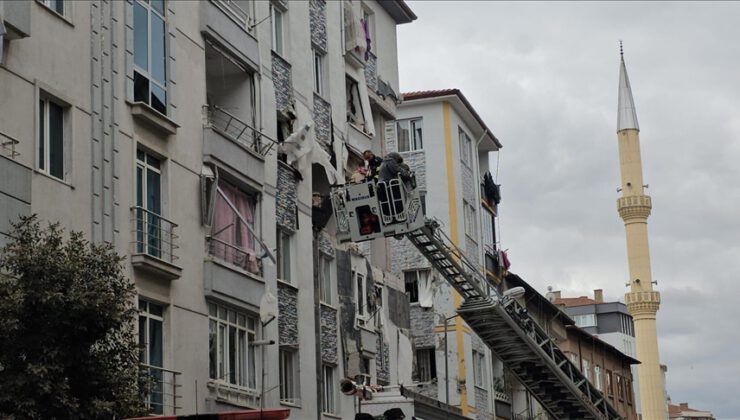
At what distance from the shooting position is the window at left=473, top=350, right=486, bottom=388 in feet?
179

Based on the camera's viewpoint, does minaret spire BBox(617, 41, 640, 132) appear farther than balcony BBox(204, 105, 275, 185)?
Yes

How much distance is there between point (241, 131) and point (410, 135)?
2318 centimetres

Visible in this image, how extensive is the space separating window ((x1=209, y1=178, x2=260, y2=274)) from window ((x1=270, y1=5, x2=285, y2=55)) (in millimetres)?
5095

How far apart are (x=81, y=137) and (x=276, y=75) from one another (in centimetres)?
1093

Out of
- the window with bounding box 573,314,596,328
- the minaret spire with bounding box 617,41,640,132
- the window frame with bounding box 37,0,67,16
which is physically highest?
the minaret spire with bounding box 617,41,640,132

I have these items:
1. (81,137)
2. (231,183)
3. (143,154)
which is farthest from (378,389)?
(81,137)

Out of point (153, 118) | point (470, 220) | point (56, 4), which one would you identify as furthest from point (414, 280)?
point (56, 4)

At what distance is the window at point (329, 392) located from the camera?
37.0m

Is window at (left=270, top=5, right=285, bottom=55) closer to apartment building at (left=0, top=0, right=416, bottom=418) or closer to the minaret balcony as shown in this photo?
apartment building at (left=0, top=0, right=416, bottom=418)

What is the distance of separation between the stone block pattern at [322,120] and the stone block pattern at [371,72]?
491 centimetres

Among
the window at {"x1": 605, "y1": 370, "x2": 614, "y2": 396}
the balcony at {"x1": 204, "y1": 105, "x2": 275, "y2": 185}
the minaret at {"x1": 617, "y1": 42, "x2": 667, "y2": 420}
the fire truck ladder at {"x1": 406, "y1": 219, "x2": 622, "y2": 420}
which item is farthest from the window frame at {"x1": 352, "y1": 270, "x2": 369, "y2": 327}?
the minaret at {"x1": 617, "y1": 42, "x2": 667, "y2": 420}

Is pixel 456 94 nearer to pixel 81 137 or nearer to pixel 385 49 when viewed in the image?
pixel 385 49

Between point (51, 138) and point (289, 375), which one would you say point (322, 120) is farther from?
point (51, 138)

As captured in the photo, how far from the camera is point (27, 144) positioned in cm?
2384
